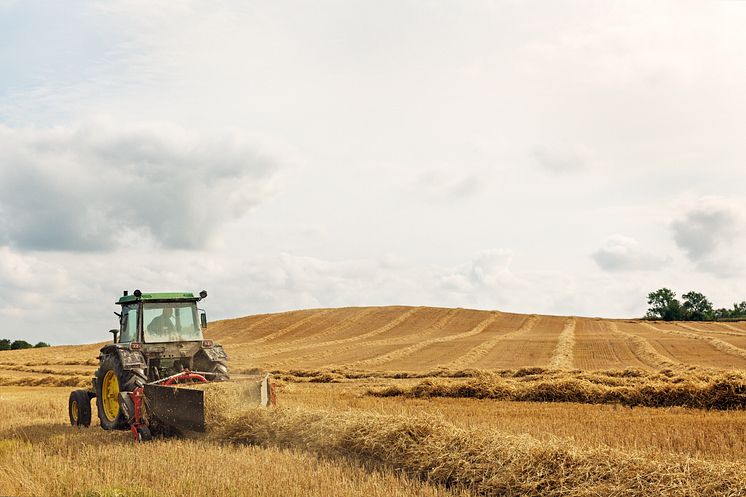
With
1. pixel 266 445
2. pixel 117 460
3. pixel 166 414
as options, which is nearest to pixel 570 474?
pixel 266 445

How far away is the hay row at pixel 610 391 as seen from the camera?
12.7 m

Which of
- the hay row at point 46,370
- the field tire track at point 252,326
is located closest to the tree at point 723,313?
the field tire track at point 252,326

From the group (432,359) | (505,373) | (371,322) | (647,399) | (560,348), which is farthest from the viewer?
(371,322)

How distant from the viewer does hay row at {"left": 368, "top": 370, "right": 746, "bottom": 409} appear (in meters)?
12.7

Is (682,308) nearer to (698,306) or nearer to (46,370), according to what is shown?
(698,306)

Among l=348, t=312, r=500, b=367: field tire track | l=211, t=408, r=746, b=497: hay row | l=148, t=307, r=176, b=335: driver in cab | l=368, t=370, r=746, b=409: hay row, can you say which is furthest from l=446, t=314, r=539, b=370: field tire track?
l=211, t=408, r=746, b=497: hay row

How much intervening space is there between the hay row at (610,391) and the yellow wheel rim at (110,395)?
6293mm

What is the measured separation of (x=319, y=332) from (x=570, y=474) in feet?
121

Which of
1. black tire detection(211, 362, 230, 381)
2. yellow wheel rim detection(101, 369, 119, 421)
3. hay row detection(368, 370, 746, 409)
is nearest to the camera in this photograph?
black tire detection(211, 362, 230, 381)

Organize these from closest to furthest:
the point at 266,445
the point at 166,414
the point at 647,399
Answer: the point at 266,445
the point at 166,414
the point at 647,399

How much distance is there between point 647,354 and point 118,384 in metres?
20.6

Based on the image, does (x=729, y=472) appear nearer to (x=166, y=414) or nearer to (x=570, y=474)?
(x=570, y=474)

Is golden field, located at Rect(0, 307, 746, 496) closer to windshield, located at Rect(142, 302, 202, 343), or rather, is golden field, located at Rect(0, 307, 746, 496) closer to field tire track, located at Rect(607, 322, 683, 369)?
windshield, located at Rect(142, 302, 202, 343)

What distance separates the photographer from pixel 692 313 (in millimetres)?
74750
